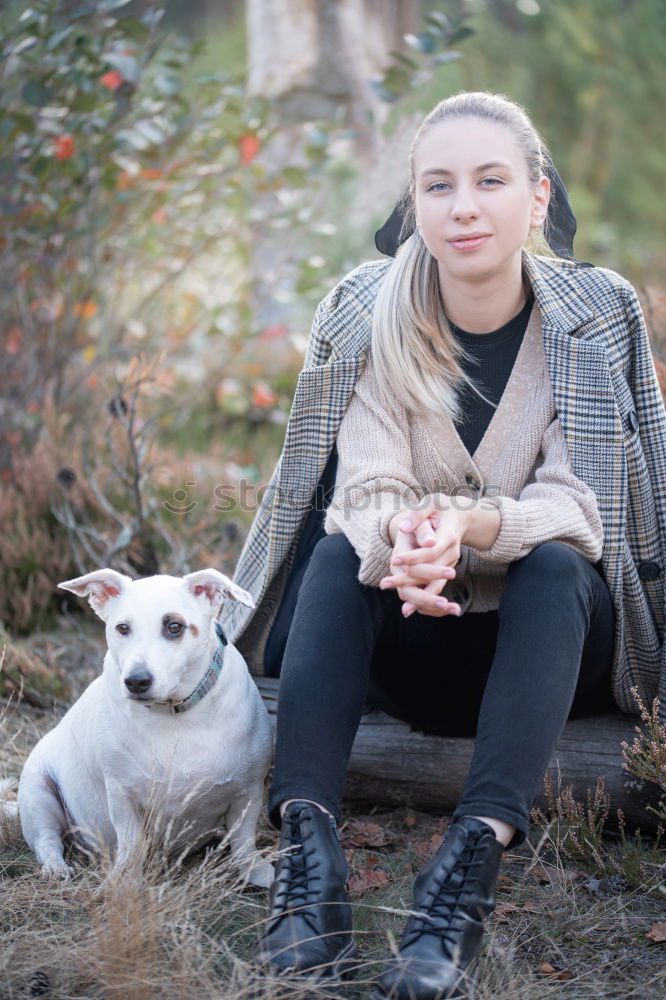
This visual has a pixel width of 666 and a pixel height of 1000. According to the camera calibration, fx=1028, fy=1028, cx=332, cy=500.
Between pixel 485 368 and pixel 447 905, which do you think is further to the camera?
pixel 485 368

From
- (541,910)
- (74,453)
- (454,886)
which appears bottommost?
(541,910)

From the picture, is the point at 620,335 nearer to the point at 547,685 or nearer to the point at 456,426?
the point at 456,426

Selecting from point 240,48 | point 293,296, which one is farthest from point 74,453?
point 240,48

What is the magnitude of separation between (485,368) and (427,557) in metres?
0.70

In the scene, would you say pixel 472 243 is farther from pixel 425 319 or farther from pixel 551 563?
pixel 551 563

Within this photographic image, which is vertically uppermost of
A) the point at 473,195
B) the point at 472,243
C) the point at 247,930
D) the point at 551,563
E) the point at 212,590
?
the point at 473,195

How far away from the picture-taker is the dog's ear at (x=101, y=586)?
228 centimetres

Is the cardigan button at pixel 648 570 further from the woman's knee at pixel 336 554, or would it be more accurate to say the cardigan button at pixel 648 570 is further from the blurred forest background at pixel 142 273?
the blurred forest background at pixel 142 273

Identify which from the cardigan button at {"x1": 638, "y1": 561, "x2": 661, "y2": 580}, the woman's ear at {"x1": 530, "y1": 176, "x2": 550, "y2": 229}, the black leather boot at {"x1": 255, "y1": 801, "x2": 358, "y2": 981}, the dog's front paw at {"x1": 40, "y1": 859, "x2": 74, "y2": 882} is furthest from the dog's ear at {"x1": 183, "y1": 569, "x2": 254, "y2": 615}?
the woman's ear at {"x1": 530, "y1": 176, "x2": 550, "y2": 229}

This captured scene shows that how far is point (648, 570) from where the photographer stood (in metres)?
2.50

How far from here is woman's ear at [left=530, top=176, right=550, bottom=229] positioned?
256 centimetres

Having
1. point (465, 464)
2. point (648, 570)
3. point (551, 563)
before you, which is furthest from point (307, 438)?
point (648, 570)

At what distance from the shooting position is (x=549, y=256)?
2799 millimetres

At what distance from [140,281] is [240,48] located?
9.12 meters
